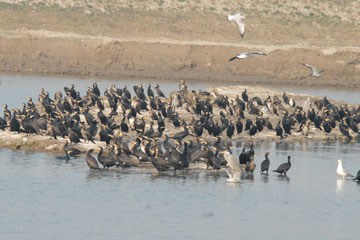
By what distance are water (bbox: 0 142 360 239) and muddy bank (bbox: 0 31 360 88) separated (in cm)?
3489

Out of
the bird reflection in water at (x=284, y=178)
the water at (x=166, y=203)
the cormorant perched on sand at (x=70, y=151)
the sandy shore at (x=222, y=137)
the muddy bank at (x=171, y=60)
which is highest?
the muddy bank at (x=171, y=60)

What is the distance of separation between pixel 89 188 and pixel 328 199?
7093 millimetres

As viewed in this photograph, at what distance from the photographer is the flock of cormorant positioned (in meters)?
28.2

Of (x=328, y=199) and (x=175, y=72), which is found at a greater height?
(x=175, y=72)

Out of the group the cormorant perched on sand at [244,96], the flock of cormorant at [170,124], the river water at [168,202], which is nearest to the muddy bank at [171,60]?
the flock of cormorant at [170,124]

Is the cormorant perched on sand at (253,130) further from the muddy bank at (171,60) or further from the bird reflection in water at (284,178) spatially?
the muddy bank at (171,60)

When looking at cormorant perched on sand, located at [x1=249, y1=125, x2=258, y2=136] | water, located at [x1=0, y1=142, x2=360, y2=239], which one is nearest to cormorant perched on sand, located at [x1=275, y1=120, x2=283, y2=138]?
cormorant perched on sand, located at [x1=249, y1=125, x2=258, y2=136]

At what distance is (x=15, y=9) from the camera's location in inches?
2906

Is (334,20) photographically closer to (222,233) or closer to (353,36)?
(353,36)

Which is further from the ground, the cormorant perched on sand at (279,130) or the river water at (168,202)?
the cormorant perched on sand at (279,130)

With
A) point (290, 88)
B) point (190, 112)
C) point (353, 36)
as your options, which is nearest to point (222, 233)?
point (190, 112)

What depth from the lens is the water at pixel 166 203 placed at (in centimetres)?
2141

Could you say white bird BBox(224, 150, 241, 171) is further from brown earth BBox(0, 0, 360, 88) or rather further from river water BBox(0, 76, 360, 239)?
brown earth BBox(0, 0, 360, 88)

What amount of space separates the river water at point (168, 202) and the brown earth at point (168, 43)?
34421mm
